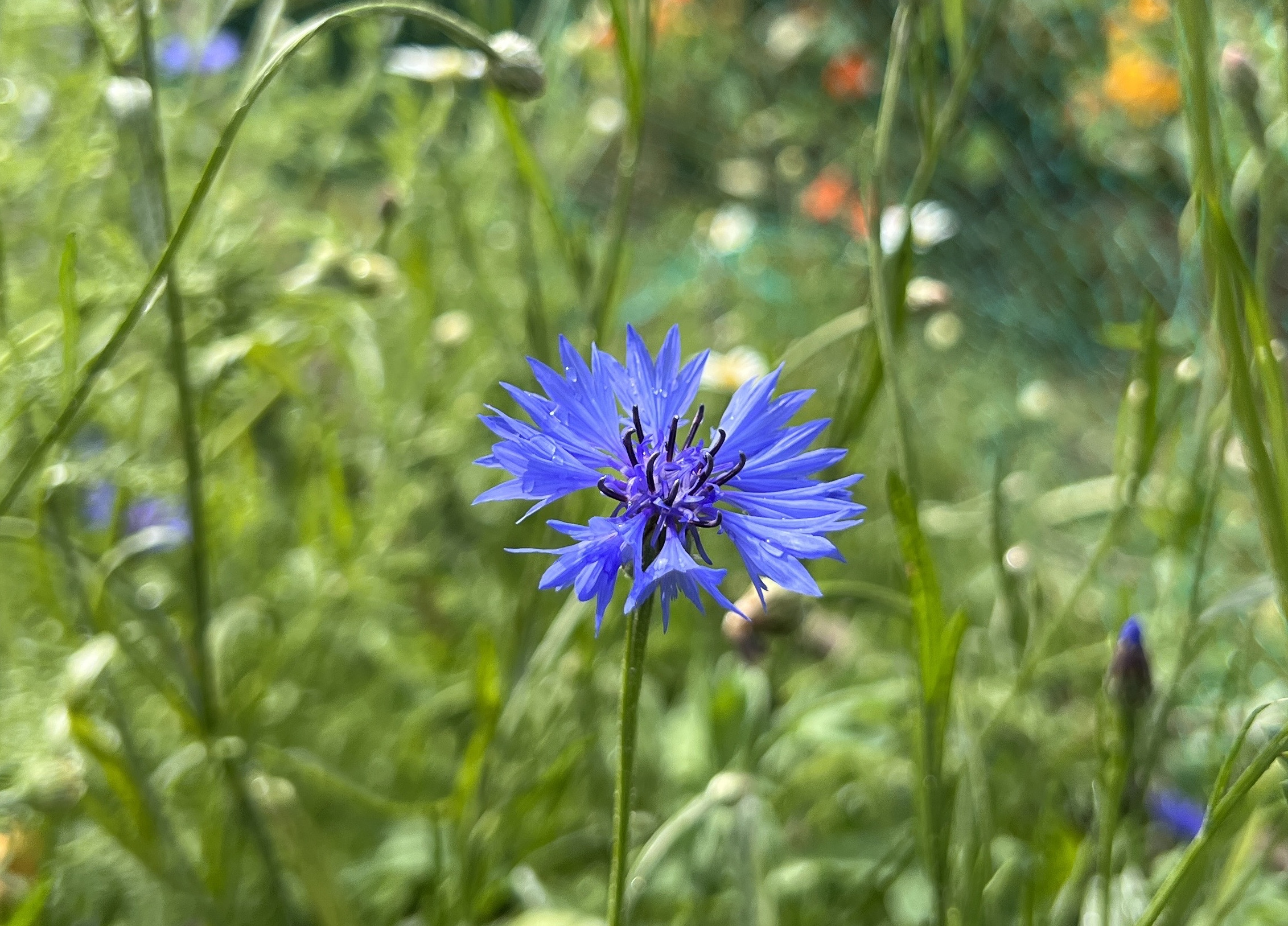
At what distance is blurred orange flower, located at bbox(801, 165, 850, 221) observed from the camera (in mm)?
1997

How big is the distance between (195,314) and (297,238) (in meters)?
0.29

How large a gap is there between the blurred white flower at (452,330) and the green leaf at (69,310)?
485 mm

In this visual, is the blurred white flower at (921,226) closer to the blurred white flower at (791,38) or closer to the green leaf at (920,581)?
the green leaf at (920,581)

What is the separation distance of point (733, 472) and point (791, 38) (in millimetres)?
1570

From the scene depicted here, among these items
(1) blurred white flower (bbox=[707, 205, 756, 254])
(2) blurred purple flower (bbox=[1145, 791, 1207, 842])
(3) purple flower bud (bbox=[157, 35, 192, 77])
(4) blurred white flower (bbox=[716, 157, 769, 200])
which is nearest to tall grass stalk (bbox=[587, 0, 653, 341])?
(3) purple flower bud (bbox=[157, 35, 192, 77])

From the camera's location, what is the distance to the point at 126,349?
904 millimetres

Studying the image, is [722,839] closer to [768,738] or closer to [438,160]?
[768,738]

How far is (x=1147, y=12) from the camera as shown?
4.87 ft

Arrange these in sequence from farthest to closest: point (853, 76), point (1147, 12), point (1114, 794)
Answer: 1. point (853, 76)
2. point (1147, 12)
3. point (1114, 794)

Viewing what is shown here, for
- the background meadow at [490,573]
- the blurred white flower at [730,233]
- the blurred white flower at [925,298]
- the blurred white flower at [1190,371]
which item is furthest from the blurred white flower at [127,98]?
the blurred white flower at [730,233]

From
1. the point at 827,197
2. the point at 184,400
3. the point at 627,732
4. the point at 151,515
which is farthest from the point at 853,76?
the point at 627,732

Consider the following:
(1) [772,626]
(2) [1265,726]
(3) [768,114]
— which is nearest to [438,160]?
(1) [772,626]

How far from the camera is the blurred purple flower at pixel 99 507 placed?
33.1 inches

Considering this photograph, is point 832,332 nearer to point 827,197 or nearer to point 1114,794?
point 1114,794
